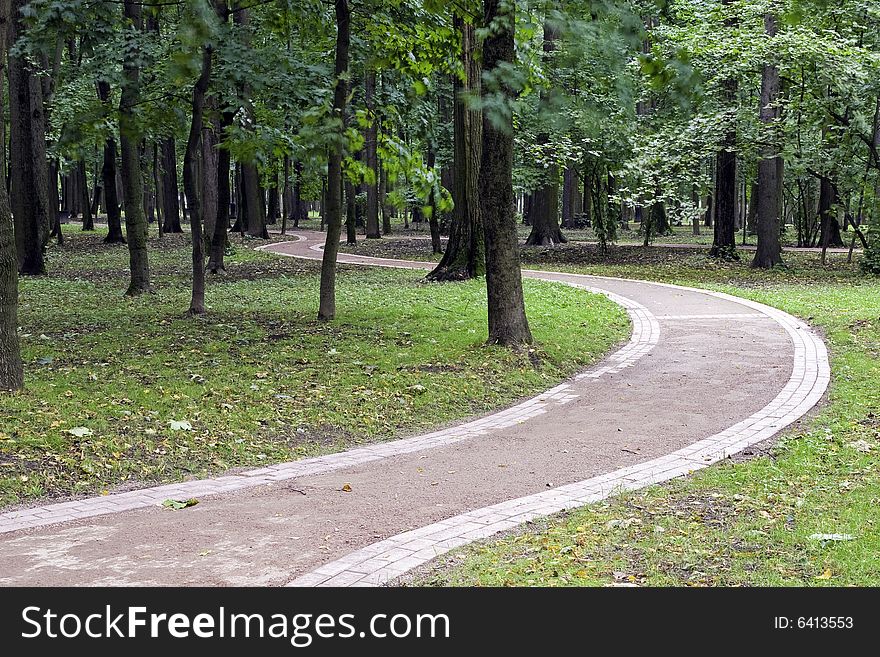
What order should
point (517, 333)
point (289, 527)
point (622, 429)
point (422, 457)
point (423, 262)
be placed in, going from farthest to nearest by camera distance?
1. point (423, 262)
2. point (517, 333)
3. point (622, 429)
4. point (422, 457)
5. point (289, 527)

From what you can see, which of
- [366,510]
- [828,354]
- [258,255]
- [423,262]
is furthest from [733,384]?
[258,255]

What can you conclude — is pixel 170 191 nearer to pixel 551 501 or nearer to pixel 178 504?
pixel 178 504

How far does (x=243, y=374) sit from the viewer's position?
10273mm

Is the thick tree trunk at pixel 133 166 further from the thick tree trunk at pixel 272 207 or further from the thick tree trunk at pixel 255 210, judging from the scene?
the thick tree trunk at pixel 272 207

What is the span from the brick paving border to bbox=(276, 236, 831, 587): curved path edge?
1.72 meters

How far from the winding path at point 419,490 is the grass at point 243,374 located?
1.50 feet

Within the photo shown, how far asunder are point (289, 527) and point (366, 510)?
0.59m

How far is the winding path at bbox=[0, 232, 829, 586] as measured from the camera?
5.31 meters

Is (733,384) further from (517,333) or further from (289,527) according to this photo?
(289,527)

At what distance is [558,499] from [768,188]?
19.6 metres

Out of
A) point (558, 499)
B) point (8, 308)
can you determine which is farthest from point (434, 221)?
point (558, 499)

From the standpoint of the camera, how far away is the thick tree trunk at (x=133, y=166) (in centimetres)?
1348

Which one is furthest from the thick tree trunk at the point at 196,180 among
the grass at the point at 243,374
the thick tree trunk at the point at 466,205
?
the thick tree trunk at the point at 466,205

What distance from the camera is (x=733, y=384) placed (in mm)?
10789
